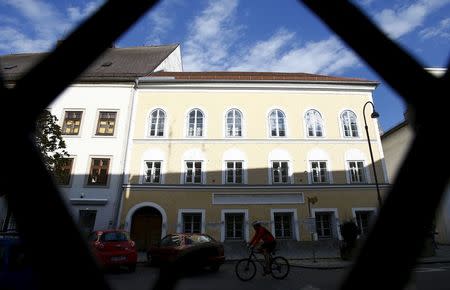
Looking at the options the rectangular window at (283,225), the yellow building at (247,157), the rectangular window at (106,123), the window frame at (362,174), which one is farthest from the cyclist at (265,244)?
the rectangular window at (106,123)

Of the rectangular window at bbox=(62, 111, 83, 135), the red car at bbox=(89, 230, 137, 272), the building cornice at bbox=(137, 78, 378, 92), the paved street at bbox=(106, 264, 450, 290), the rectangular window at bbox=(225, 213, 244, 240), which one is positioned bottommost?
the paved street at bbox=(106, 264, 450, 290)

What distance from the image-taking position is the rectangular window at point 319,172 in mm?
21047

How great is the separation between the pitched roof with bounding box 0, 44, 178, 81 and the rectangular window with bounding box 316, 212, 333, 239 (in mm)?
16712

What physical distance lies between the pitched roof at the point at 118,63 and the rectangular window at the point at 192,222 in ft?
37.0

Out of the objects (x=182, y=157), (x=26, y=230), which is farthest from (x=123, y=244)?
(x=26, y=230)

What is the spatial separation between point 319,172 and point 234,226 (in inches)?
271

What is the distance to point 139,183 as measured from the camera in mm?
20453

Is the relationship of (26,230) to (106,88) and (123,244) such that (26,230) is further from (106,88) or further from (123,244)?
(106,88)

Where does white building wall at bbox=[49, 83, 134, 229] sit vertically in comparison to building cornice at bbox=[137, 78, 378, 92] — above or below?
below

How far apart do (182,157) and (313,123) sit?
9.83 m

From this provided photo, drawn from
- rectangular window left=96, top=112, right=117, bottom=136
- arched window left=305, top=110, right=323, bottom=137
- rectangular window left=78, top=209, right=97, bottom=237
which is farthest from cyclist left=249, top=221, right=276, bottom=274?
rectangular window left=96, top=112, right=117, bottom=136

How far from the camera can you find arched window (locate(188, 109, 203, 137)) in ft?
72.9

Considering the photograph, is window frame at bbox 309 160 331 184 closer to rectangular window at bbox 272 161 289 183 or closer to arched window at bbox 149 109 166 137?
rectangular window at bbox 272 161 289 183

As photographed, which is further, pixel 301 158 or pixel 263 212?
pixel 301 158
